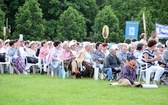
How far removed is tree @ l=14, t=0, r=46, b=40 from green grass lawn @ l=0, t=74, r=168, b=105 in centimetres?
2939

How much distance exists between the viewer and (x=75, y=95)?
1076 centimetres

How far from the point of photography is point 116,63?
16.1 meters

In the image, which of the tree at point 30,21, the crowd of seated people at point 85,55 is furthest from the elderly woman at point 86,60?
the tree at point 30,21

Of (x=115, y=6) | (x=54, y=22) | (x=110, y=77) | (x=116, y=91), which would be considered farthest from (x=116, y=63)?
(x=115, y=6)

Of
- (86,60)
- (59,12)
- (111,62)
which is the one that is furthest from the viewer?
(59,12)

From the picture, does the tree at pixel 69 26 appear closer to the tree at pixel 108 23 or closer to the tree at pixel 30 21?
the tree at pixel 30 21

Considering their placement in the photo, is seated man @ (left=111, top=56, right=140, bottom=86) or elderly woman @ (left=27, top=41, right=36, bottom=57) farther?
elderly woman @ (left=27, top=41, right=36, bottom=57)

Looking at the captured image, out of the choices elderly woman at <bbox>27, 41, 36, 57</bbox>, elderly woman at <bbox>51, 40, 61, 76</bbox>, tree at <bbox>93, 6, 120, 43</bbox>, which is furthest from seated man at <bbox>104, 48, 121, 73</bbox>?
tree at <bbox>93, 6, 120, 43</bbox>

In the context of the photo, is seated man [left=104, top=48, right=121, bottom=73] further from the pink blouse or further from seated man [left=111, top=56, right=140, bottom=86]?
the pink blouse

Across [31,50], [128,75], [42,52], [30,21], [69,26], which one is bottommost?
[128,75]

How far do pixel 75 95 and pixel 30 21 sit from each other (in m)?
32.2

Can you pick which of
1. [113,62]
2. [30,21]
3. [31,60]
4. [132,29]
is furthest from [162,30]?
[30,21]

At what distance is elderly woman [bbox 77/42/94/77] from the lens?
670 inches

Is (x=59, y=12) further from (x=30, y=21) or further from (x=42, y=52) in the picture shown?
(x=42, y=52)
